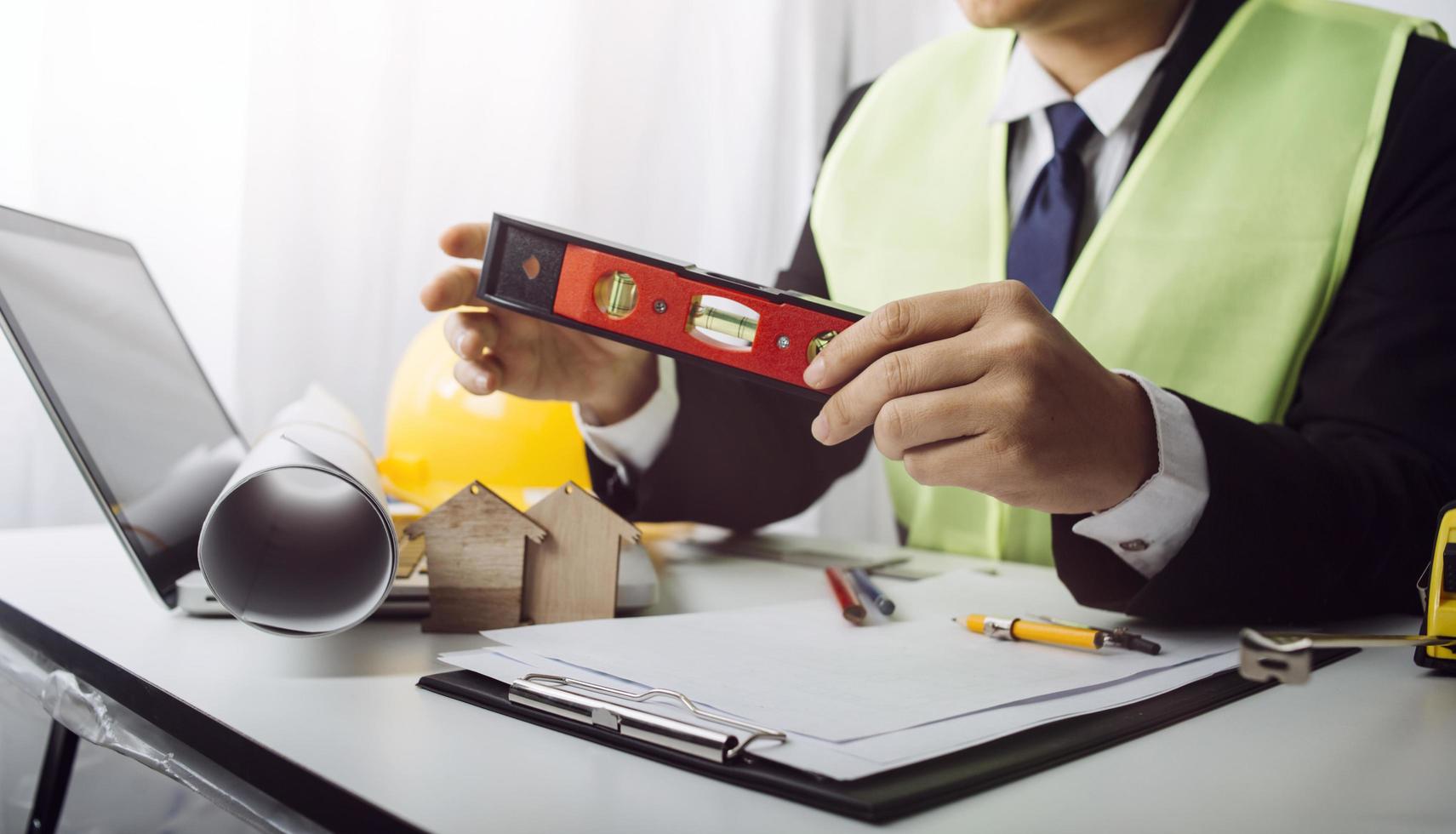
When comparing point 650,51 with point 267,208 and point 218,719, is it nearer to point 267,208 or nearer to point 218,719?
point 267,208

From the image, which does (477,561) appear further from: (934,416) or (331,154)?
(331,154)

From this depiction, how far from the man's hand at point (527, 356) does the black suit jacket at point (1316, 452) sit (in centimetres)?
7

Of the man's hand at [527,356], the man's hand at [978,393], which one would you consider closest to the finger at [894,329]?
the man's hand at [978,393]

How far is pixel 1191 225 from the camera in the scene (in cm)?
92

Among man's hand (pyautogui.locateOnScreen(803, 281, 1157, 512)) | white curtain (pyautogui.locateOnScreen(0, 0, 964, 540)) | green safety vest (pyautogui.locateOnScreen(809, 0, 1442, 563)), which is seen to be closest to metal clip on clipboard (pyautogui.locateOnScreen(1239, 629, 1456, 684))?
man's hand (pyautogui.locateOnScreen(803, 281, 1157, 512))

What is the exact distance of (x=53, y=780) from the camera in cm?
61

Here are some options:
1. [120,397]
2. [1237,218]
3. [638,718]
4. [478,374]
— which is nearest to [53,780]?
[120,397]

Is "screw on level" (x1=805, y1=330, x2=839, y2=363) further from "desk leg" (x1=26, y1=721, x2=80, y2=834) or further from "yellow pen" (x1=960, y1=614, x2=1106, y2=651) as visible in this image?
"desk leg" (x1=26, y1=721, x2=80, y2=834)

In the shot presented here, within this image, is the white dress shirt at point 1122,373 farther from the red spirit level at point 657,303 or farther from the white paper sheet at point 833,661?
the red spirit level at point 657,303

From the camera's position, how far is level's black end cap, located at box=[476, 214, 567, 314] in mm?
532

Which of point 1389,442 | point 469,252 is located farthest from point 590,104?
point 1389,442

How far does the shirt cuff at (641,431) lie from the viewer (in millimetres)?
873

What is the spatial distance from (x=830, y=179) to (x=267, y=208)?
674 millimetres

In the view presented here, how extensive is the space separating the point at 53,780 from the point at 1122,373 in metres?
0.68
